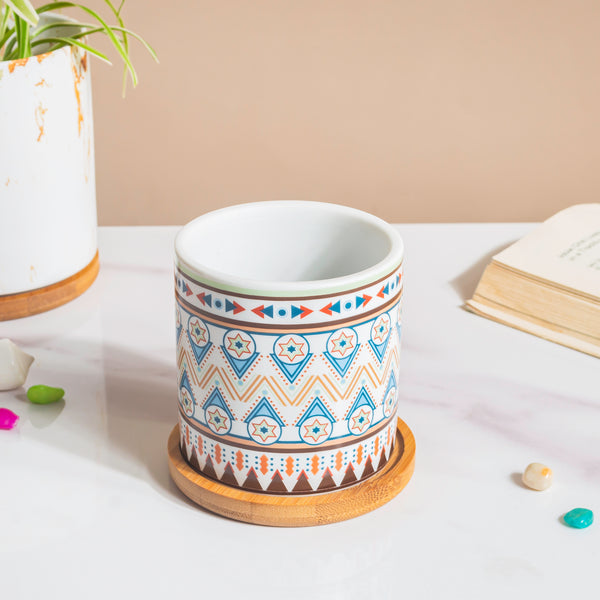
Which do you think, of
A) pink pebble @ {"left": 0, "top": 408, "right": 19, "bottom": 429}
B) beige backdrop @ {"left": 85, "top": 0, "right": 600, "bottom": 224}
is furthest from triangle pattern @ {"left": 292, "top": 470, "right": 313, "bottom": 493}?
beige backdrop @ {"left": 85, "top": 0, "right": 600, "bottom": 224}

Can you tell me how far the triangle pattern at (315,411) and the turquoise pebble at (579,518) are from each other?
169 millimetres

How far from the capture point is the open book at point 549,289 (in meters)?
0.74

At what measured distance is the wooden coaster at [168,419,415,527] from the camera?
1.67 feet

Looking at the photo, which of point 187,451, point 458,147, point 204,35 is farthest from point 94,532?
point 458,147

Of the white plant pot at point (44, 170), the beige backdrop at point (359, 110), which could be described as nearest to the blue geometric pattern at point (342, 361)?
the white plant pot at point (44, 170)

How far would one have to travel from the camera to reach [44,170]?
2.39 feet

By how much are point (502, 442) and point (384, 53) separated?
131cm

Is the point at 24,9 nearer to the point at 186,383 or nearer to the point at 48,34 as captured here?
the point at 48,34

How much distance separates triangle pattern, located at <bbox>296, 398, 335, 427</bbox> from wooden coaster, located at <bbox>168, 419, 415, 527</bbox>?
5 centimetres

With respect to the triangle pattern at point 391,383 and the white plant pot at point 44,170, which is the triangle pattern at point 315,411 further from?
the white plant pot at point 44,170

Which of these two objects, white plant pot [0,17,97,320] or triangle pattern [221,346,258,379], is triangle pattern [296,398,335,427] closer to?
triangle pattern [221,346,258,379]

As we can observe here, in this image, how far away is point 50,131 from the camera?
0.73 metres

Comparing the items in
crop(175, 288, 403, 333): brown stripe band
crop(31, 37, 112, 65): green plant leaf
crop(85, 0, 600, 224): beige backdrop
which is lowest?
crop(85, 0, 600, 224): beige backdrop

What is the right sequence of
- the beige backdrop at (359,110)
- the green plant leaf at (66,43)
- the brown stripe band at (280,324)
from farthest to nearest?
1. the beige backdrop at (359,110)
2. the green plant leaf at (66,43)
3. the brown stripe band at (280,324)
